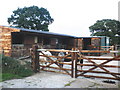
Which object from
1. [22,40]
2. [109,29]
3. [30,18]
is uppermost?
[30,18]

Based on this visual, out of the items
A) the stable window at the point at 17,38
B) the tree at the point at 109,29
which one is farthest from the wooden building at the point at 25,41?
the tree at the point at 109,29

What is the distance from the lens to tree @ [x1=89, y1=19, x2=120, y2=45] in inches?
1148

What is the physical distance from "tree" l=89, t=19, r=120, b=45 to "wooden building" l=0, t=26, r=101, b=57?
1066cm

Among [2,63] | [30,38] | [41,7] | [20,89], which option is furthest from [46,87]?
[41,7]

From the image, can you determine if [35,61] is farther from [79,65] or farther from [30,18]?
[30,18]

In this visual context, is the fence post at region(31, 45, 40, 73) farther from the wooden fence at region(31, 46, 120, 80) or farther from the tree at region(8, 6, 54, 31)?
the tree at region(8, 6, 54, 31)

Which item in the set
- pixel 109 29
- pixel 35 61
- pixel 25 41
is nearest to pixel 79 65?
pixel 35 61

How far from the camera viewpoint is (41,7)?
3569 centimetres

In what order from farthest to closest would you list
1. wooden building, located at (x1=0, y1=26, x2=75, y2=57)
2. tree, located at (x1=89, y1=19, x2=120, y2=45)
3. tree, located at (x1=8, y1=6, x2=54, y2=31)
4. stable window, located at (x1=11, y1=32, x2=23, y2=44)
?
tree, located at (x1=8, y1=6, x2=54, y2=31)
tree, located at (x1=89, y1=19, x2=120, y2=45)
stable window, located at (x1=11, y1=32, x2=23, y2=44)
wooden building, located at (x1=0, y1=26, x2=75, y2=57)

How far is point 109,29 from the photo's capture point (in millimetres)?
30906

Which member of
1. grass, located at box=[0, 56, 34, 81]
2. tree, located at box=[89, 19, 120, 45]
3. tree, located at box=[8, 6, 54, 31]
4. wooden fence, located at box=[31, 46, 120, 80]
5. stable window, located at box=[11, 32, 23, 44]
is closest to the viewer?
wooden fence, located at box=[31, 46, 120, 80]

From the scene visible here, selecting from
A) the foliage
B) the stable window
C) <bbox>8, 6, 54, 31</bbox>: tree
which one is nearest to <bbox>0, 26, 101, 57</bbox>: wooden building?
the stable window

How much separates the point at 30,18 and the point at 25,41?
21.8 meters

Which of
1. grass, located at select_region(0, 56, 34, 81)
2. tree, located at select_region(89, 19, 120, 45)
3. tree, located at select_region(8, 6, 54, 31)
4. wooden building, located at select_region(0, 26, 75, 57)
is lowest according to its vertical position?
grass, located at select_region(0, 56, 34, 81)
